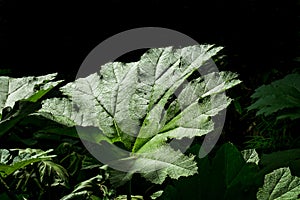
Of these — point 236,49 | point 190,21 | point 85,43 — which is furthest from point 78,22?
point 236,49

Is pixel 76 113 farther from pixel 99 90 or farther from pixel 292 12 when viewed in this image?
pixel 292 12

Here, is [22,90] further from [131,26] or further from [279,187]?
[131,26]

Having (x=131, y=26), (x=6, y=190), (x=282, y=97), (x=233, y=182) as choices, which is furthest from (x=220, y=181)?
(x=131, y=26)

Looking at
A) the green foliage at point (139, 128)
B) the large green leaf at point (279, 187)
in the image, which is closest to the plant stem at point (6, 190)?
the green foliage at point (139, 128)

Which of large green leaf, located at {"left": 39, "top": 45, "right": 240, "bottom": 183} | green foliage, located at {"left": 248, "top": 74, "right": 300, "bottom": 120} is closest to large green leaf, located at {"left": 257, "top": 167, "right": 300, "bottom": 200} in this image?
large green leaf, located at {"left": 39, "top": 45, "right": 240, "bottom": 183}

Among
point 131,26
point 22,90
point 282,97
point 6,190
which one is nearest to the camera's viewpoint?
point 6,190

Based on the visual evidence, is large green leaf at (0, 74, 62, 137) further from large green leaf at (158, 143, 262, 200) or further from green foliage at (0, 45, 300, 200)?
large green leaf at (158, 143, 262, 200)
